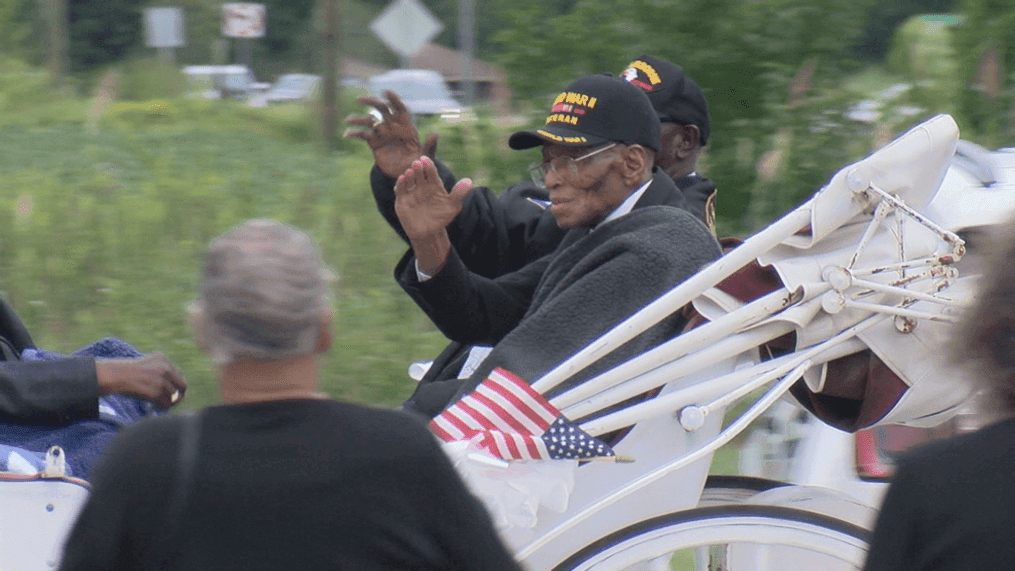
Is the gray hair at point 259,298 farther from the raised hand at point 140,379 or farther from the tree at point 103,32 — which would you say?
the tree at point 103,32

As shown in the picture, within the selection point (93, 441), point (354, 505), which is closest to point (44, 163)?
point (93, 441)

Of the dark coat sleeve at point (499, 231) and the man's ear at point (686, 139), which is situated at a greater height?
the man's ear at point (686, 139)

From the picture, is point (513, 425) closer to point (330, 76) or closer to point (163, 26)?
point (330, 76)

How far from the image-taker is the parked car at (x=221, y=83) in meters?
25.6

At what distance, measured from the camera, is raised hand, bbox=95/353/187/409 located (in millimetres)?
3115

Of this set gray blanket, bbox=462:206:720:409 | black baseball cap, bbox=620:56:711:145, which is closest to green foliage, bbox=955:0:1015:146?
black baseball cap, bbox=620:56:711:145

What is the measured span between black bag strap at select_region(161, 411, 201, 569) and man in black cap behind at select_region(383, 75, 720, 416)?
130 cm

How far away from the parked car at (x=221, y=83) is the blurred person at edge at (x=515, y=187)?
19.9m

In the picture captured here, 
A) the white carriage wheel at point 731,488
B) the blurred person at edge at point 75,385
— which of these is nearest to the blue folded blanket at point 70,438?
the blurred person at edge at point 75,385

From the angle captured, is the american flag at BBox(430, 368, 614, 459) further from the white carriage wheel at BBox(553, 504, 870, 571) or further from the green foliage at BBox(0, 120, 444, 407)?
the green foliage at BBox(0, 120, 444, 407)

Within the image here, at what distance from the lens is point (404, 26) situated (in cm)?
1448

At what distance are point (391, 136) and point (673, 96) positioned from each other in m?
0.90

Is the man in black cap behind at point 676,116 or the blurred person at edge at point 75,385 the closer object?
the blurred person at edge at point 75,385

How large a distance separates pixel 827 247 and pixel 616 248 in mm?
471
